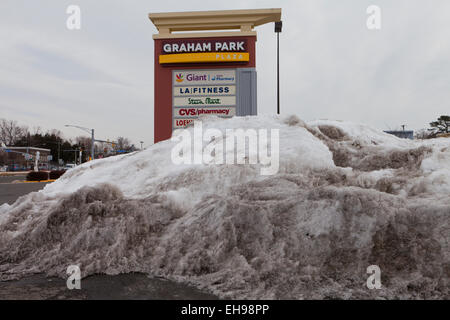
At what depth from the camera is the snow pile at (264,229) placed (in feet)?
9.11

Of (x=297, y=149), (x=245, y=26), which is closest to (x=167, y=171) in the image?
(x=297, y=149)

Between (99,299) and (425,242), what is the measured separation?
301 cm

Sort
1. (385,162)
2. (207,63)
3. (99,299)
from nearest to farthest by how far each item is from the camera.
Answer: (99,299), (385,162), (207,63)

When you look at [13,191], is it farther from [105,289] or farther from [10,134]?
[10,134]

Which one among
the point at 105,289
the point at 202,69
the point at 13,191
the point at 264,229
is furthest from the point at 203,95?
the point at 105,289

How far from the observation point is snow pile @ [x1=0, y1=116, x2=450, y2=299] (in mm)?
2777

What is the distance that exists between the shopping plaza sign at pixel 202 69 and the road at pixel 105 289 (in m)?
12.9

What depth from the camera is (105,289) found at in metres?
2.84

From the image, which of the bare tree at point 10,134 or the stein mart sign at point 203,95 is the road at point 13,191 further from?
the bare tree at point 10,134

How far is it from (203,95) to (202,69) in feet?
4.54

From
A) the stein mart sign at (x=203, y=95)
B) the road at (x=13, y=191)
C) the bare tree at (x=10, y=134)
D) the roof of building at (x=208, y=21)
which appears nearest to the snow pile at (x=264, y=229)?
the road at (x=13, y=191)

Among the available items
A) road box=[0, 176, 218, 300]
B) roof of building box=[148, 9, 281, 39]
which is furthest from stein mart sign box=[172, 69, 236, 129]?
road box=[0, 176, 218, 300]

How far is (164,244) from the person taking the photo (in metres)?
3.50
